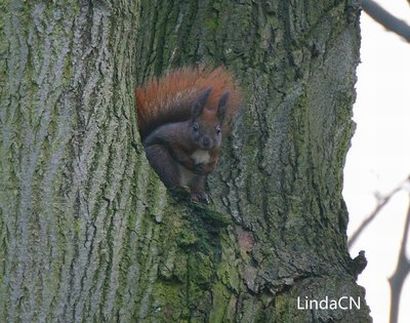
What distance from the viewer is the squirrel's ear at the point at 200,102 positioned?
3.01m

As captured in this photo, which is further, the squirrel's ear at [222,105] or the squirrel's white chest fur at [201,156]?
the squirrel's white chest fur at [201,156]

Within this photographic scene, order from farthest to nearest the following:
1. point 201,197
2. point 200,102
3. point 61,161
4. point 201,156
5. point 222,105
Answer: point 201,156
point 200,102
point 222,105
point 201,197
point 61,161

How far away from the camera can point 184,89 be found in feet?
9.91

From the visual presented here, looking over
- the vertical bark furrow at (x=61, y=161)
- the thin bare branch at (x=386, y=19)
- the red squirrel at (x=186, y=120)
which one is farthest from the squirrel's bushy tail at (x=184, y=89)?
the thin bare branch at (x=386, y=19)

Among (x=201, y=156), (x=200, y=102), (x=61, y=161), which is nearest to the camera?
(x=61, y=161)

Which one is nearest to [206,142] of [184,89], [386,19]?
[184,89]

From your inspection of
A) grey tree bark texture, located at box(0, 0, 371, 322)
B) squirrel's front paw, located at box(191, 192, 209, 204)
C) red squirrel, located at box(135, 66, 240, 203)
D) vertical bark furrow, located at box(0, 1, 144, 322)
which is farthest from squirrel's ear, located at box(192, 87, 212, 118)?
vertical bark furrow, located at box(0, 1, 144, 322)

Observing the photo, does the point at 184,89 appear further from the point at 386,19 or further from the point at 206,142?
the point at 386,19

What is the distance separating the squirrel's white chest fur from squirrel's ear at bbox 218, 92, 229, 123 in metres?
0.19

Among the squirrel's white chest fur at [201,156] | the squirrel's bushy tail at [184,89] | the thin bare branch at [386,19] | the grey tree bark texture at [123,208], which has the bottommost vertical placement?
the grey tree bark texture at [123,208]

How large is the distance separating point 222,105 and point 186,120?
0.45m

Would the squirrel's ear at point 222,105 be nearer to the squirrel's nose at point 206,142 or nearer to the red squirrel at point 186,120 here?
the red squirrel at point 186,120

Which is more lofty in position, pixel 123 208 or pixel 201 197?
pixel 201 197

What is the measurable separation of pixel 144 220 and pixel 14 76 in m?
0.47
